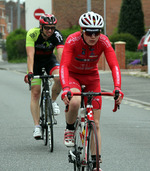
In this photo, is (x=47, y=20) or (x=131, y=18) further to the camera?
(x=131, y=18)

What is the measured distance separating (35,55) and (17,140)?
1461 millimetres

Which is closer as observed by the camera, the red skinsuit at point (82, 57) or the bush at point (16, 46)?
the red skinsuit at point (82, 57)

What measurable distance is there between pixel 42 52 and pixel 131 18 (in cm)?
3102

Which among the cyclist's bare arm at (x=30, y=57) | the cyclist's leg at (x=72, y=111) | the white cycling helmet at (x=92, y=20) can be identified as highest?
the white cycling helmet at (x=92, y=20)

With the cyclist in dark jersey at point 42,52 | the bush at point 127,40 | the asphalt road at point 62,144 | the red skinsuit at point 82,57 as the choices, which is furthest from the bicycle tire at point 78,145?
the bush at point 127,40

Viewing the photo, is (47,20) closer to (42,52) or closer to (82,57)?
(42,52)

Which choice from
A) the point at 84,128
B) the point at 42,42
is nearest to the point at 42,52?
the point at 42,42

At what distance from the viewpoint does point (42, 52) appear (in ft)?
→ 28.5

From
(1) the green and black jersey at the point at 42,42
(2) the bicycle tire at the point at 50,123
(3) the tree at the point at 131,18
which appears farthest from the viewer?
(3) the tree at the point at 131,18

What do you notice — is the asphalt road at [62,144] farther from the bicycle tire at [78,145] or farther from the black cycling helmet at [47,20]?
the black cycling helmet at [47,20]

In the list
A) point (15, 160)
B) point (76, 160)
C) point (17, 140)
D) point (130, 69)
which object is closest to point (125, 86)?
point (130, 69)

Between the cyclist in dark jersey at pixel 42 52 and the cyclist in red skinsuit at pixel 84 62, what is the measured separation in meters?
1.80

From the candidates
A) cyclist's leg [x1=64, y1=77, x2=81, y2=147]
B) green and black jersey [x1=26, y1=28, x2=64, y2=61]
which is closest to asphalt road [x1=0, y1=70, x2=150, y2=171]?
cyclist's leg [x1=64, y1=77, x2=81, y2=147]

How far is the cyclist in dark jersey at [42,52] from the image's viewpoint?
8359mm
